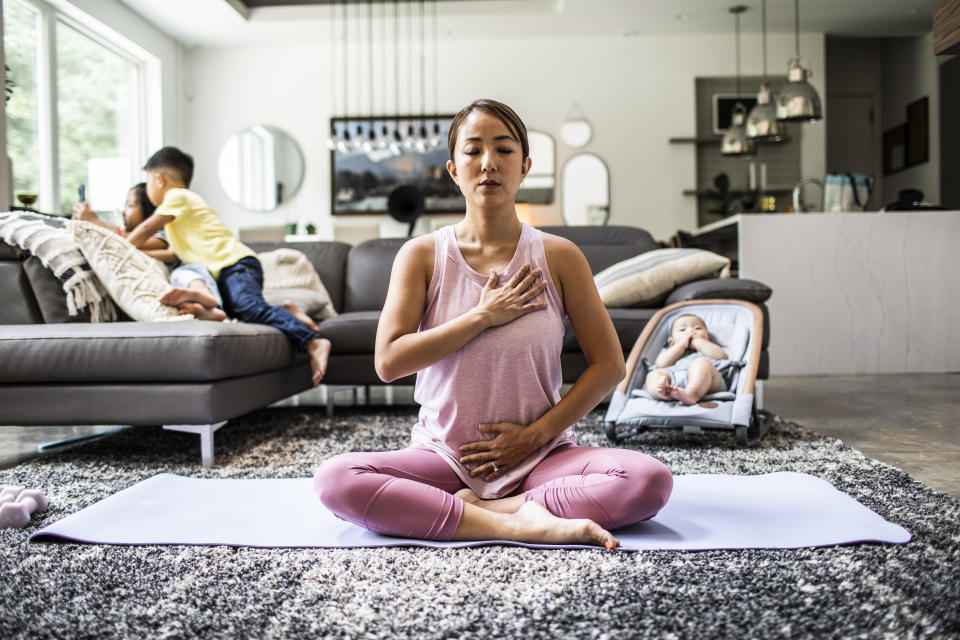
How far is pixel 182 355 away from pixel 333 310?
151 centimetres

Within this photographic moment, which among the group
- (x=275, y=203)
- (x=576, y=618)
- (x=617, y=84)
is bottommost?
(x=576, y=618)

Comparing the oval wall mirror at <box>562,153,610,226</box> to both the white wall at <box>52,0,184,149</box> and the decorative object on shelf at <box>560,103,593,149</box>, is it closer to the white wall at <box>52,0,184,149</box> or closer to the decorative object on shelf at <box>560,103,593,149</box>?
the decorative object on shelf at <box>560,103,593,149</box>

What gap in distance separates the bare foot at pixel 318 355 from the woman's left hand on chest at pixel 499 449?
1448 millimetres

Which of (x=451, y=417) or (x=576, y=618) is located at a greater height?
(x=451, y=417)

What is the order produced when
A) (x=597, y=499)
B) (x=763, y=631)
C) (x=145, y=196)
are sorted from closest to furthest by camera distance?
1. (x=763, y=631)
2. (x=597, y=499)
3. (x=145, y=196)

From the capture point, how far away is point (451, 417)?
137 cm

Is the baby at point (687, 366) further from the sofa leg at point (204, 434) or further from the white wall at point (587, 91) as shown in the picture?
the white wall at point (587, 91)

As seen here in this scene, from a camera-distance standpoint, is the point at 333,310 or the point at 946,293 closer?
the point at 333,310

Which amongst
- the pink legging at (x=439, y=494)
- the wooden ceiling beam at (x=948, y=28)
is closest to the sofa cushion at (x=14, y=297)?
the pink legging at (x=439, y=494)

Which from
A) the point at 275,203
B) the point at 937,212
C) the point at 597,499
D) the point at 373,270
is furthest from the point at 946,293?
the point at 275,203

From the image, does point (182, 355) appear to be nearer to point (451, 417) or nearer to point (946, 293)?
point (451, 417)

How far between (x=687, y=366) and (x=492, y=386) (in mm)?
1300

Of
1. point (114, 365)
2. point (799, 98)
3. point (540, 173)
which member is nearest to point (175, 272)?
point (114, 365)

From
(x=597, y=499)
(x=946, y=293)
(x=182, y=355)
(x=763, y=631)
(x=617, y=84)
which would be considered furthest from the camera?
(x=617, y=84)
